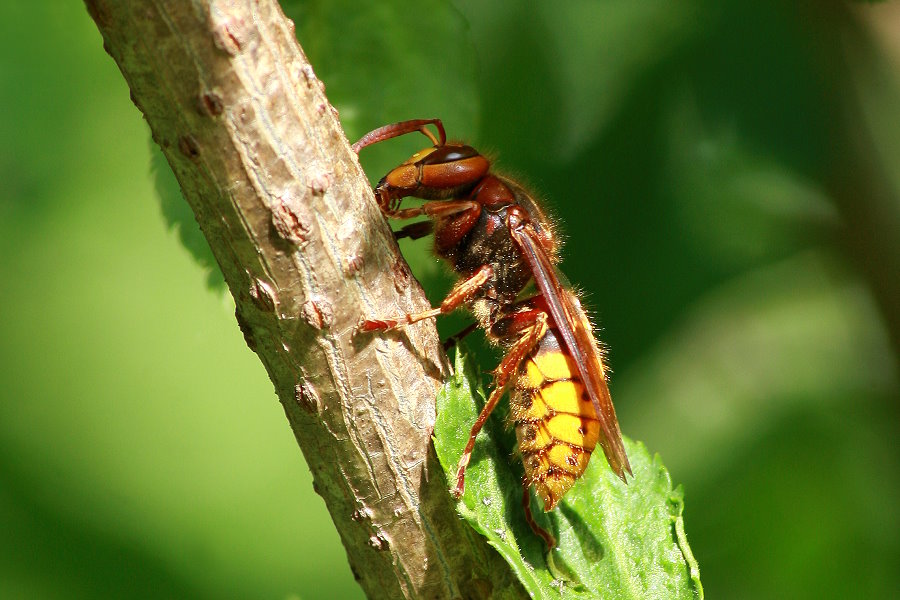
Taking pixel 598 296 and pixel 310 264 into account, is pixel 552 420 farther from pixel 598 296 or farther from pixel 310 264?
pixel 598 296

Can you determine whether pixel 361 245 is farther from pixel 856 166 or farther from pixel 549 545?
pixel 856 166

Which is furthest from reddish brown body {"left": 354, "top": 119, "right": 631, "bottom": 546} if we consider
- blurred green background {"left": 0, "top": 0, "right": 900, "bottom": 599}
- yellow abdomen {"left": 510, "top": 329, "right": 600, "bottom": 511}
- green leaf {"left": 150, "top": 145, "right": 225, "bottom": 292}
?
blurred green background {"left": 0, "top": 0, "right": 900, "bottom": 599}

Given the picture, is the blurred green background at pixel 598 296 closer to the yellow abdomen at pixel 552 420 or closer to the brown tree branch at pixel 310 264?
the yellow abdomen at pixel 552 420

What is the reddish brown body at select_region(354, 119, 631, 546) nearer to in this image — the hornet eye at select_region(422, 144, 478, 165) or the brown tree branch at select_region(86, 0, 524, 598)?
the hornet eye at select_region(422, 144, 478, 165)

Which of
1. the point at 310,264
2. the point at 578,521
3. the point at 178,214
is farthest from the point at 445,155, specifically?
the point at 578,521

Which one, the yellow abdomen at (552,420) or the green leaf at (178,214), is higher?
the green leaf at (178,214)

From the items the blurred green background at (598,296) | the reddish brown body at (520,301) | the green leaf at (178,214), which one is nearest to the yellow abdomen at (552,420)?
the reddish brown body at (520,301)
